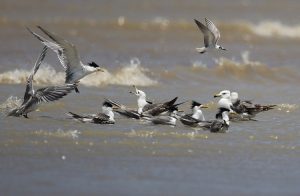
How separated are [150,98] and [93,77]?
165 centimetres

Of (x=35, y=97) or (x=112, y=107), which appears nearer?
(x=35, y=97)

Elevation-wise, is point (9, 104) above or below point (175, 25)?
below

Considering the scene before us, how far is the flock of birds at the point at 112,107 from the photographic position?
12266 mm

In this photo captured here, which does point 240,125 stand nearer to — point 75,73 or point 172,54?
point 75,73

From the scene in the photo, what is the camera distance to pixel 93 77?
17.1 meters

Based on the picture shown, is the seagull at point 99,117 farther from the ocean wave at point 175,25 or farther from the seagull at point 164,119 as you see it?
the ocean wave at point 175,25

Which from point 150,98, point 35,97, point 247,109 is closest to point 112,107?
point 35,97

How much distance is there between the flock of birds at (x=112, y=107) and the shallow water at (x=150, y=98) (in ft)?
0.52

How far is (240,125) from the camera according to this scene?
13227 mm

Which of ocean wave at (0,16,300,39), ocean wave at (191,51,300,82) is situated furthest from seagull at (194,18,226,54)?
ocean wave at (0,16,300,39)

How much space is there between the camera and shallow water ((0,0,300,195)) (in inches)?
382

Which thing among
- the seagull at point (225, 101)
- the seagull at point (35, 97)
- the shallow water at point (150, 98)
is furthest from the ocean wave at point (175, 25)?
the seagull at point (35, 97)

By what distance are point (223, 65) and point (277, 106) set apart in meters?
4.95

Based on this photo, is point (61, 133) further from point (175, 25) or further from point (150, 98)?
point (175, 25)
